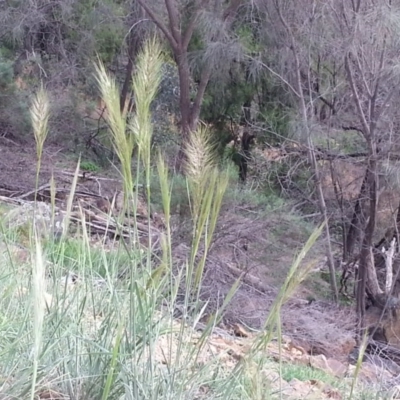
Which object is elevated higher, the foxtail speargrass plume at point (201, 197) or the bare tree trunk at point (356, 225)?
the foxtail speargrass plume at point (201, 197)

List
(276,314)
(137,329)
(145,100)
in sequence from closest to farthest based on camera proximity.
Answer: (276,314) → (145,100) → (137,329)

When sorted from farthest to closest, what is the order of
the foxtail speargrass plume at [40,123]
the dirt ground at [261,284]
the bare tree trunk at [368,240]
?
the bare tree trunk at [368,240] < the dirt ground at [261,284] < the foxtail speargrass plume at [40,123]

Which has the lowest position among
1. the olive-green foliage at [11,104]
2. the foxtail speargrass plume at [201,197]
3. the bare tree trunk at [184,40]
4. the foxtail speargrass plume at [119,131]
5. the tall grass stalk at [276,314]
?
the olive-green foliage at [11,104]

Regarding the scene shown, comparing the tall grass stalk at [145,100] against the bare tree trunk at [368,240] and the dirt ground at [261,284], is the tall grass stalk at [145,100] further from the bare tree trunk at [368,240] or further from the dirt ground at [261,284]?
the bare tree trunk at [368,240]

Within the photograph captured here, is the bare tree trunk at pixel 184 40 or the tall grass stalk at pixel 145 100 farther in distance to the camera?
the bare tree trunk at pixel 184 40

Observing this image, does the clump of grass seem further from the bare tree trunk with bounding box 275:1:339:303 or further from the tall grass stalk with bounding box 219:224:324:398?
the bare tree trunk with bounding box 275:1:339:303

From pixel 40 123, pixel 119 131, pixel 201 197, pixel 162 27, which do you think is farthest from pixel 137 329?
pixel 162 27

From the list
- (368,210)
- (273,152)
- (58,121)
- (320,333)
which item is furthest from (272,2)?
(58,121)

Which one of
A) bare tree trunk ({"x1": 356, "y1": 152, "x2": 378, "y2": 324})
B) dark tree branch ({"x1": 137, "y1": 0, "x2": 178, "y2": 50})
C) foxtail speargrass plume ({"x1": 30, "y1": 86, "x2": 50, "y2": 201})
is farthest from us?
dark tree branch ({"x1": 137, "y1": 0, "x2": 178, "y2": 50})

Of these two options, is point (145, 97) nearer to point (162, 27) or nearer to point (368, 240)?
point (368, 240)

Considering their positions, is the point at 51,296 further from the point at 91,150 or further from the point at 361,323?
the point at 91,150

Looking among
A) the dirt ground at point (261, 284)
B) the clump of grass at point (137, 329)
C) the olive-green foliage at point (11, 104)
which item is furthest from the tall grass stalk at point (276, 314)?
the olive-green foliage at point (11, 104)

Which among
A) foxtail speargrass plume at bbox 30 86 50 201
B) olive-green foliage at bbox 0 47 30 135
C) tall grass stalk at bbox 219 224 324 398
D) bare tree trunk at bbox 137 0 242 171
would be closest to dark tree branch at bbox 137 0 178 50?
bare tree trunk at bbox 137 0 242 171

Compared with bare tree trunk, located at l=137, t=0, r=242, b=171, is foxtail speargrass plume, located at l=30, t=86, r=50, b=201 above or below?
above
